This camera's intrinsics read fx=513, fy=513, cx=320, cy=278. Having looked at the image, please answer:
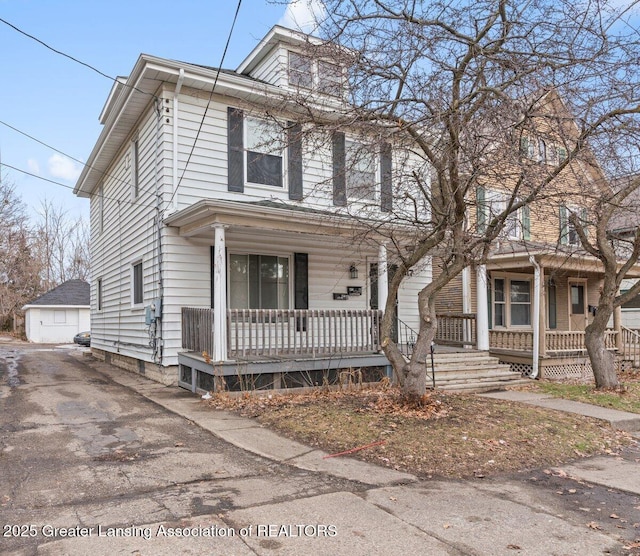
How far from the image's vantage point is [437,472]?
5.34 m

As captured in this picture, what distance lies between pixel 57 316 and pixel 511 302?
27338 mm

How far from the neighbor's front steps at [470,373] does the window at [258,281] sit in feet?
12.0

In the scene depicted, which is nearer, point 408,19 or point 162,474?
point 162,474

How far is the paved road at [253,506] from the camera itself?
3.50m

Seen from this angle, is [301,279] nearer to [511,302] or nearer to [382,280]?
[382,280]

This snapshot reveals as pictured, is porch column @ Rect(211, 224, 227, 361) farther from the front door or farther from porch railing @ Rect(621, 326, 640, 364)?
the front door

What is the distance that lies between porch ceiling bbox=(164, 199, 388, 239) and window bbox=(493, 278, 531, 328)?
7.15 metres

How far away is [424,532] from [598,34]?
6482mm

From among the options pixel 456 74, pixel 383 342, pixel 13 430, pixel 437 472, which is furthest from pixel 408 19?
pixel 13 430

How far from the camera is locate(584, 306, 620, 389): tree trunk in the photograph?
415 inches

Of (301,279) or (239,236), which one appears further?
(301,279)

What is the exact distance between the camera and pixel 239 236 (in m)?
10.8

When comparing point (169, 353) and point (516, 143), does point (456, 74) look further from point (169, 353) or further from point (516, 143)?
point (169, 353)

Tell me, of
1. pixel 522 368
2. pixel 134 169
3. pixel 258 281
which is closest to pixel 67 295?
pixel 134 169
